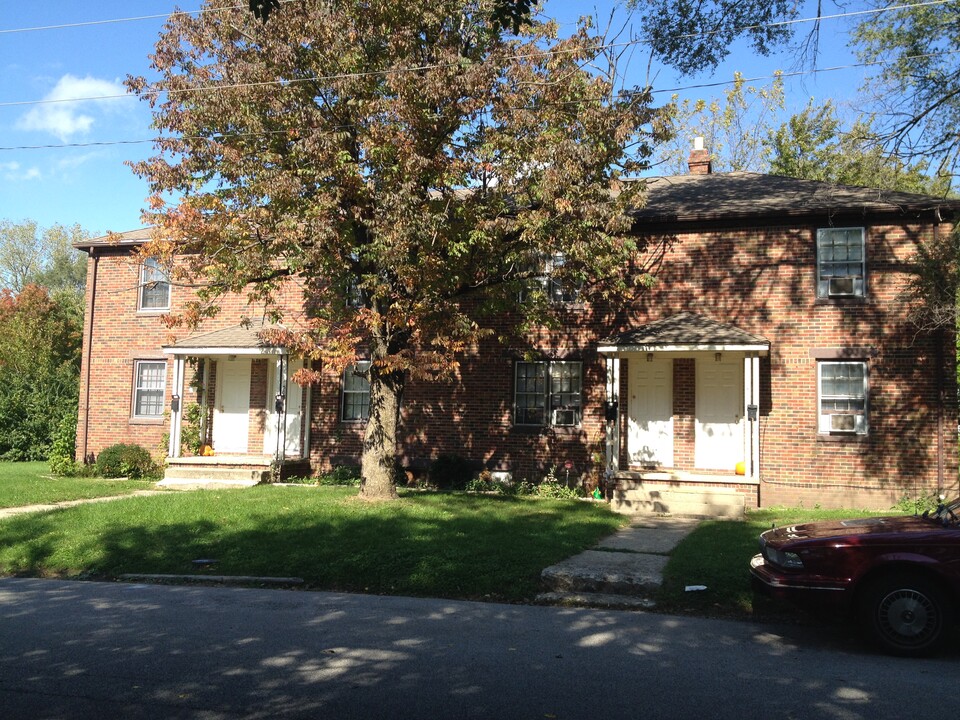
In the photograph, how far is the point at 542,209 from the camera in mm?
12805

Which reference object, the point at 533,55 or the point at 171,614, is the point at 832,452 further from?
the point at 171,614

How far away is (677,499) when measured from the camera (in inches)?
603

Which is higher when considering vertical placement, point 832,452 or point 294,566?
point 832,452

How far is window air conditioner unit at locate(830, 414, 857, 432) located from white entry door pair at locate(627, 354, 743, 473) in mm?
1754

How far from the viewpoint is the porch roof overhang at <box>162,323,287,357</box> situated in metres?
18.8

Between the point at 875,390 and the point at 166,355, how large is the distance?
16.4 metres

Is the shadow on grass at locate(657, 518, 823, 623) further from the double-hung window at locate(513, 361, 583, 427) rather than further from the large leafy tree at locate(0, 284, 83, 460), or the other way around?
the large leafy tree at locate(0, 284, 83, 460)

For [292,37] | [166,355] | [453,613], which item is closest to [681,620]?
[453,613]

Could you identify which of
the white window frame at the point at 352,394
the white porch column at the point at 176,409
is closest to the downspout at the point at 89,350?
the white porch column at the point at 176,409

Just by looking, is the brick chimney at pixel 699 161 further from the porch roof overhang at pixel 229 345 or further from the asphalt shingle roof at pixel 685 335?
the porch roof overhang at pixel 229 345

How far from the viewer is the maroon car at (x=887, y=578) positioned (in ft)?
21.7

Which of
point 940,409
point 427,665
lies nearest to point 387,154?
point 427,665

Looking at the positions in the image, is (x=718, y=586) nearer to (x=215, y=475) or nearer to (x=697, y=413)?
(x=697, y=413)

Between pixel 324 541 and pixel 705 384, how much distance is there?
30.6 feet
